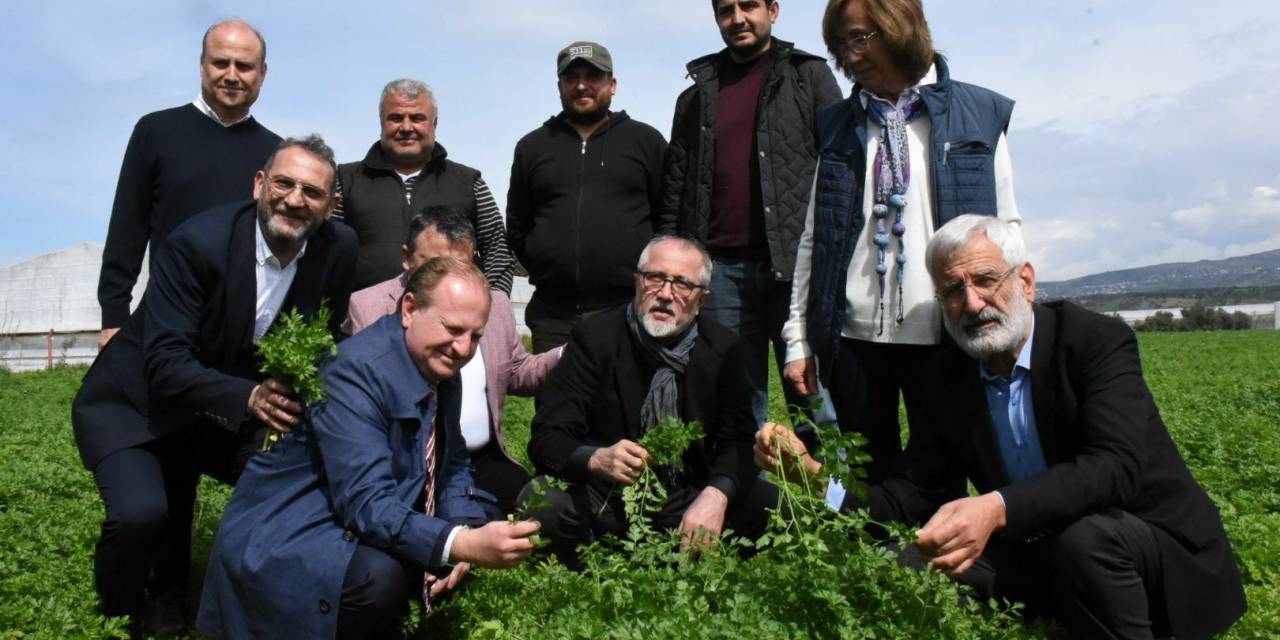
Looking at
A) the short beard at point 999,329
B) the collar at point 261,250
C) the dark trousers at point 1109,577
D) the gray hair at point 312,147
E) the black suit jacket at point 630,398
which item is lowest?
the dark trousers at point 1109,577

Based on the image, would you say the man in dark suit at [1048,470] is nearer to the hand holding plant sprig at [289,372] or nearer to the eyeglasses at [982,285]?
the eyeglasses at [982,285]

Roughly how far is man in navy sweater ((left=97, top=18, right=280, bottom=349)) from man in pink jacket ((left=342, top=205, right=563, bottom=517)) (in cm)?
74

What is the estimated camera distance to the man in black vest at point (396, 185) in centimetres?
546

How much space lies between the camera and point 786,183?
188 inches

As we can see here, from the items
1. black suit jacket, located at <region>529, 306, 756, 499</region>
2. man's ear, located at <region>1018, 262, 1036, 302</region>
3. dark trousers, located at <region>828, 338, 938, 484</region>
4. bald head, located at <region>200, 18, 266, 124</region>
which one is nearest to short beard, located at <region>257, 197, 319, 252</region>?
bald head, located at <region>200, 18, 266, 124</region>

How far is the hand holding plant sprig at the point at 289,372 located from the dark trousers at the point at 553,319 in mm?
1824

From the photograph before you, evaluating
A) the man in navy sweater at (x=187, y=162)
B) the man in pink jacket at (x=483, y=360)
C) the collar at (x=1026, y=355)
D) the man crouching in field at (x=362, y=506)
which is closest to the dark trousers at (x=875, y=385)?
the collar at (x=1026, y=355)

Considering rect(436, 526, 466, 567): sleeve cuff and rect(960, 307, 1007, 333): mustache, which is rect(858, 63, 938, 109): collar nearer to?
rect(960, 307, 1007, 333): mustache

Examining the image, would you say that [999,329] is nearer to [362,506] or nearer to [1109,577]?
[1109,577]

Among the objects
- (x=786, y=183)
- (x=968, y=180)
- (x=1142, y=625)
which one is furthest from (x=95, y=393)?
(x=1142, y=625)

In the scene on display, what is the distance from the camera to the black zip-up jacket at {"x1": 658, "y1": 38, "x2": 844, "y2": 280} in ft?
15.6

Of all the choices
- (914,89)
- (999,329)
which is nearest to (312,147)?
(914,89)

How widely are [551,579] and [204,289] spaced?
5.47 ft

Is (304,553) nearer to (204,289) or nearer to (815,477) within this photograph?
(204,289)
